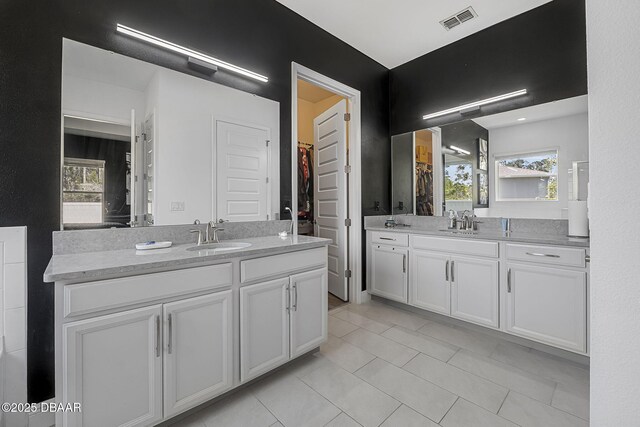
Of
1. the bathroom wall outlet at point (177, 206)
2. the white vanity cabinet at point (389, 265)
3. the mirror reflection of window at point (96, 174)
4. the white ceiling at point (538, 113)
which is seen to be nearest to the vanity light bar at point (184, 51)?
the mirror reflection of window at point (96, 174)

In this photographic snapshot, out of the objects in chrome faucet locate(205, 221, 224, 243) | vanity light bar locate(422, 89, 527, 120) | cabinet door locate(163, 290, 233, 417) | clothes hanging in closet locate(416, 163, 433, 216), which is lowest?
cabinet door locate(163, 290, 233, 417)

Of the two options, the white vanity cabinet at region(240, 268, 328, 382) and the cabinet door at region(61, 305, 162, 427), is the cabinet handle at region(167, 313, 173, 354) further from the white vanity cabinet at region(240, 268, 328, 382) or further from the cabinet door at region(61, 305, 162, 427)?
the white vanity cabinet at region(240, 268, 328, 382)

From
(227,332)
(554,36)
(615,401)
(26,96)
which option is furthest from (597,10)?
(554,36)

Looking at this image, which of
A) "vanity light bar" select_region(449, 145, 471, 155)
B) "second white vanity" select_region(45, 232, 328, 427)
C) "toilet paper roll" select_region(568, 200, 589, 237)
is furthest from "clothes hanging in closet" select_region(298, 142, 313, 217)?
"toilet paper roll" select_region(568, 200, 589, 237)

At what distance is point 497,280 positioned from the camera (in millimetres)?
2355

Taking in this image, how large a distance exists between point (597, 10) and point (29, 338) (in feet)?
8.58

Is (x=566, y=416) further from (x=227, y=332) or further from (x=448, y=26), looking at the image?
(x=448, y=26)

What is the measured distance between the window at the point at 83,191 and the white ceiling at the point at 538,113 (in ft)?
11.1

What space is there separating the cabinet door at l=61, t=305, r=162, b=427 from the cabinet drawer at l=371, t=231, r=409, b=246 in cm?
236

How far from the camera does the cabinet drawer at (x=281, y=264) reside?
5.56 feet

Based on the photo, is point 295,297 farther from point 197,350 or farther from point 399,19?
point 399,19

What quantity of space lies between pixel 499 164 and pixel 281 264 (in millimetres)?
2483

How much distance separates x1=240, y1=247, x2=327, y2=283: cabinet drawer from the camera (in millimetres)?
1693

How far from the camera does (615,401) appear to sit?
0.66m
